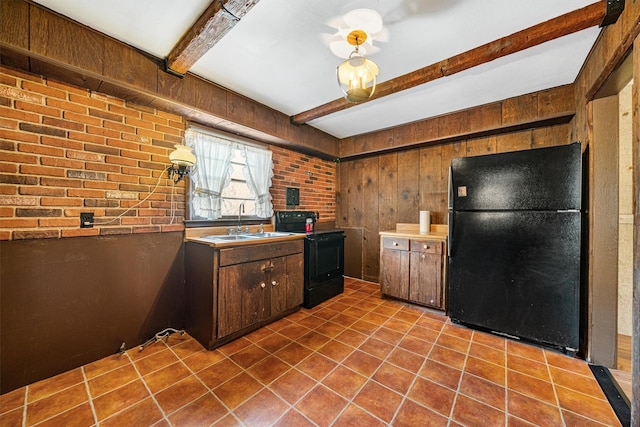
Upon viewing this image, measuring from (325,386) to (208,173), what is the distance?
2177 mm

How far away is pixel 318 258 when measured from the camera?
9.88ft

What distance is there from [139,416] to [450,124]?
388cm

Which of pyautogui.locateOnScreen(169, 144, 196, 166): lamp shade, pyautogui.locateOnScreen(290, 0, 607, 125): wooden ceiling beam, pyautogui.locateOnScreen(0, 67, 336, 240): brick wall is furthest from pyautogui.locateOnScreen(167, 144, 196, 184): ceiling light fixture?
pyautogui.locateOnScreen(290, 0, 607, 125): wooden ceiling beam

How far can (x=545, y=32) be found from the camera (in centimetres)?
158

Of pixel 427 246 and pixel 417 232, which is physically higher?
pixel 417 232

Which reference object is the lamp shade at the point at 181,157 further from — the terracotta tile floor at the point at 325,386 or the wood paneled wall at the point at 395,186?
the wood paneled wall at the point at 395,186

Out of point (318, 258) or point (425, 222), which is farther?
point (425, 222)

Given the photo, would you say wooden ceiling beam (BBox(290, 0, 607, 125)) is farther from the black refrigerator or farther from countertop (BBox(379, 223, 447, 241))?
countertop (BBox(379, 223, 447, 241))

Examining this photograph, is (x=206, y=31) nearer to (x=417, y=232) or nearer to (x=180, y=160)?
(x=180, y=160)

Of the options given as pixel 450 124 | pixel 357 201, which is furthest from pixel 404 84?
pixel 357 201

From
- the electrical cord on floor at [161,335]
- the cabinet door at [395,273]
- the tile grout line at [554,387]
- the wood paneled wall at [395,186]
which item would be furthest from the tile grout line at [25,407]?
the wood paneled wall at [395,186]

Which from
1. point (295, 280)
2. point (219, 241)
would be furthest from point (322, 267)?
point (219, 241)

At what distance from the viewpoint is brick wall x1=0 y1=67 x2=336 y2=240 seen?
1.56 metres

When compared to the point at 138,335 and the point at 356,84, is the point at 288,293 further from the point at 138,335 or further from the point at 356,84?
the point at 356,84
